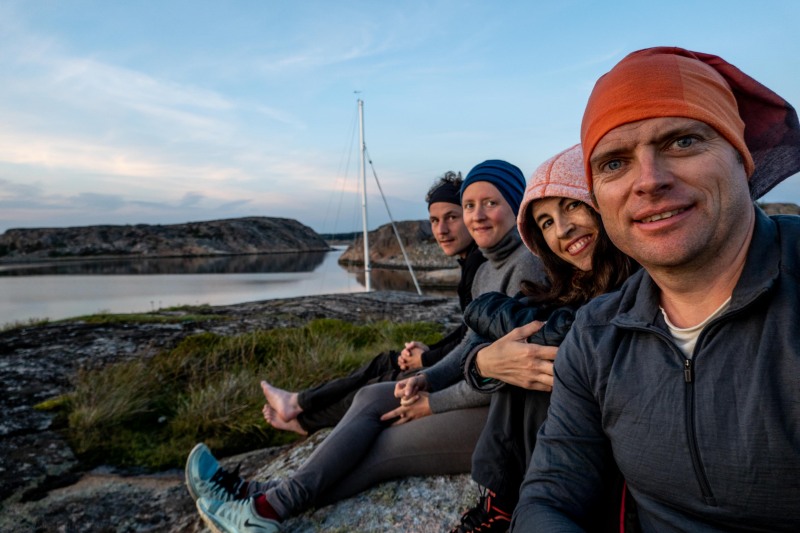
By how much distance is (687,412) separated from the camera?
3.20ft

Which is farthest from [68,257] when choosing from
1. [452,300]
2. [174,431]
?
[174,431]

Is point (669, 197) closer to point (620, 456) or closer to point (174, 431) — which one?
point (620, 456)

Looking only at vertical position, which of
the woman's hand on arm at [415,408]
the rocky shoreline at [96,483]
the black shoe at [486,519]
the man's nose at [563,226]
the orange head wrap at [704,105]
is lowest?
the rocky shoreline at [96,483]

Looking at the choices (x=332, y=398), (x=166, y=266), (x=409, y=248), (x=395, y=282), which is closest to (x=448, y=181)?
(x=332, y=398)

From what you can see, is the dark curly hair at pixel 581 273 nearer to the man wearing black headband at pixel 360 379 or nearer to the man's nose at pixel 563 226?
the man's nose at pixel 563 226

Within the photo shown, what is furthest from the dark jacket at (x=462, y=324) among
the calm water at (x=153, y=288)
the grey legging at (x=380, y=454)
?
the calm water at (x=153, y=288)

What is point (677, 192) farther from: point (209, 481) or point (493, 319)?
point (209, 481)

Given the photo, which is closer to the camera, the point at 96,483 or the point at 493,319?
the point at 493,319

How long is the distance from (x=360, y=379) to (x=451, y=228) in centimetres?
111

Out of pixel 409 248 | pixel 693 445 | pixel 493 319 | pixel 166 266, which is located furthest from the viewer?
pixel 166 266

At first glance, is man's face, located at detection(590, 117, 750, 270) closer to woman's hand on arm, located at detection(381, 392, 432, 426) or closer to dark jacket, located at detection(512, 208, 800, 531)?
dark jacket, located at detection(512, 208, 800, 531)

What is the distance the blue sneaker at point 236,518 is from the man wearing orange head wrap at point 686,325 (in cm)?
114

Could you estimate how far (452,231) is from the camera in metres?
3.26

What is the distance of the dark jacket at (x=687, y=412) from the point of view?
88cm
